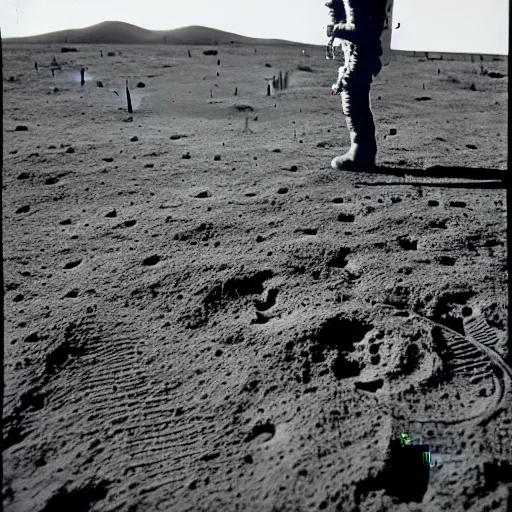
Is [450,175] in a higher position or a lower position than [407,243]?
higher

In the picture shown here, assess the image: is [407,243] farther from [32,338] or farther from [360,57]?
[32,338]

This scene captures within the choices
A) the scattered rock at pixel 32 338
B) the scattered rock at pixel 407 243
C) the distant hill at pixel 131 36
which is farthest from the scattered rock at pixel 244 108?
the distant hill at pixel 131 36

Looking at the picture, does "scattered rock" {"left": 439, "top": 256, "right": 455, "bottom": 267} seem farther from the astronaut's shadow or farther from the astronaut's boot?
the astronaut's boot

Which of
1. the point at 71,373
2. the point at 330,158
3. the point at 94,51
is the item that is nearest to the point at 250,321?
the point at 71,373

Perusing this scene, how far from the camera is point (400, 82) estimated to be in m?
7.88

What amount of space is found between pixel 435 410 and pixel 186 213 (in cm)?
212

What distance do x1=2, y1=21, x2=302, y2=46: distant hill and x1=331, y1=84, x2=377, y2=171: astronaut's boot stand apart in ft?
29.8

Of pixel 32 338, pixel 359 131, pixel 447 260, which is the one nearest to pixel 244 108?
pixel 359 131

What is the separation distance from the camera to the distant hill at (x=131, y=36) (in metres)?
12.3

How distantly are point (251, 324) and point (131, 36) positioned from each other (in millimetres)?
12116

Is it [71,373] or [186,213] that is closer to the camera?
[71,373]

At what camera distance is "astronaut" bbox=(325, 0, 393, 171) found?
12.2ft

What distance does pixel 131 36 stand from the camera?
12.8 m

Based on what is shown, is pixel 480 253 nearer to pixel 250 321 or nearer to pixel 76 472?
pixel 250 321
